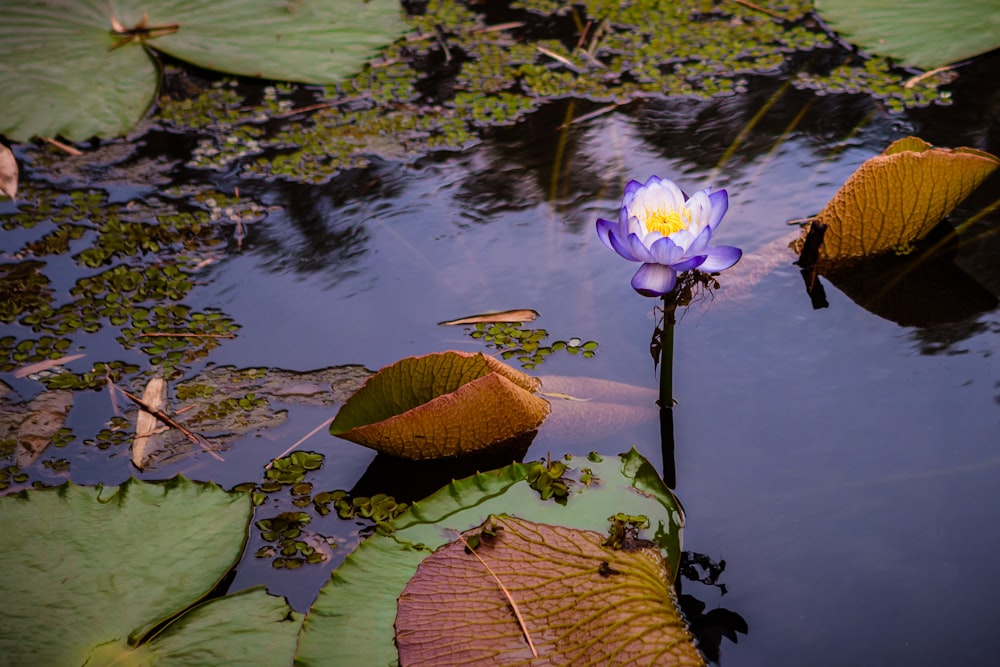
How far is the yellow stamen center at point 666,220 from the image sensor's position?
1417mm

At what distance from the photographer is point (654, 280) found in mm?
1373

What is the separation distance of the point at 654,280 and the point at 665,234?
0.09 metres

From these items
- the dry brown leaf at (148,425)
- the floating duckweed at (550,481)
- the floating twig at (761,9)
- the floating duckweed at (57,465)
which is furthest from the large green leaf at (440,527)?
the floating twig at (761,9)

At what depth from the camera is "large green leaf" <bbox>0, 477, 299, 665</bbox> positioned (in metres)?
1.24

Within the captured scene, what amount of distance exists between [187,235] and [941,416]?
187 centimetres

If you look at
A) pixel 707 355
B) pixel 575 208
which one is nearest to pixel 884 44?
pixel 575 208

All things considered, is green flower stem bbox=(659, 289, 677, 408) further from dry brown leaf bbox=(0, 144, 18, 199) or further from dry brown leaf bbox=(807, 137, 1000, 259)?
dry brown leaf bbox=(0, 144, 18, 199)

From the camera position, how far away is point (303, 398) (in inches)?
69.1

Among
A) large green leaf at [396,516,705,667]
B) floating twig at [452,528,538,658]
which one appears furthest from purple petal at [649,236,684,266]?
floating twig at [452,528,538,658]

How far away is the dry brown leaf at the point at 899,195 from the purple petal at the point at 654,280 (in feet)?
2.32

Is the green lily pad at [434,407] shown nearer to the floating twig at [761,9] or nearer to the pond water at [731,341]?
the pond water at [731,341]

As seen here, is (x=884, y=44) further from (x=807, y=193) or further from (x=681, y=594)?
(x=681, y=594)

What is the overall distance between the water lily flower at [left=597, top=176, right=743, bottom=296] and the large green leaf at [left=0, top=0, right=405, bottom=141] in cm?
161

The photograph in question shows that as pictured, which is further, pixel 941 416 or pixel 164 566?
pixel 941 416
